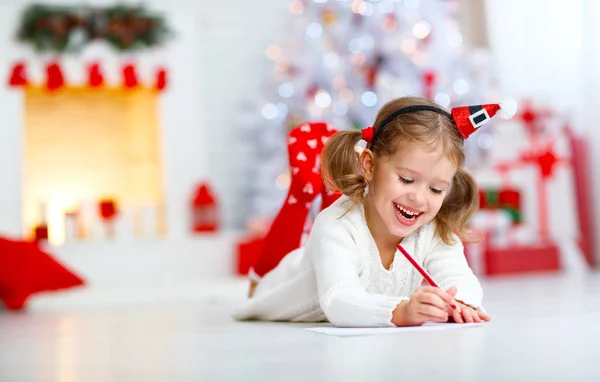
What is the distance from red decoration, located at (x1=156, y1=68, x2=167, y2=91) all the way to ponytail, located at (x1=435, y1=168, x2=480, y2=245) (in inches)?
151

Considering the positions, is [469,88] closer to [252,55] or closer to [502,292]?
[252,55]

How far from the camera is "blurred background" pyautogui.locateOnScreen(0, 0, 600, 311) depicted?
17.0 ft

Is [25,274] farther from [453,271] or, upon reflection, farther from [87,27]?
[87,27]

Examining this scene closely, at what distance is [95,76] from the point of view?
17.4 feet

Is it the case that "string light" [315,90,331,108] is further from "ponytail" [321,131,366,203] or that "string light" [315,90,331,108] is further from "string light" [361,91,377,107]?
"ponytail" [321,131,366,203]

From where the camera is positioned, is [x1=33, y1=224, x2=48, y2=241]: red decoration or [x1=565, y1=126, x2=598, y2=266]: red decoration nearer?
[x1=33, y1=224, x2=48, y2=241]: red decoration

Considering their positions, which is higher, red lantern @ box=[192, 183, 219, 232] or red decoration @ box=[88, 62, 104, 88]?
red decoration @ box=[88, 62, 104, 88]

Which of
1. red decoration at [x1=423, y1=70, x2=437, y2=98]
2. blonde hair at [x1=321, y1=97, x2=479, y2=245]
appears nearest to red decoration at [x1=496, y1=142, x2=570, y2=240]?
red decoration at [x1=423, y1=70, x2=437, y2=98]

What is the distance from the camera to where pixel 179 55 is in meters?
5.62

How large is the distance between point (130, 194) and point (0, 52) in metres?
1.31

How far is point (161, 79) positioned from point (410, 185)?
3.96 metres

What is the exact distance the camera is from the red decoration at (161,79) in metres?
5.51

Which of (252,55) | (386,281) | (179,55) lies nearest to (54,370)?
(386,281)

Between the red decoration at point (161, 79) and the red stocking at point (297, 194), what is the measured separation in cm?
329
